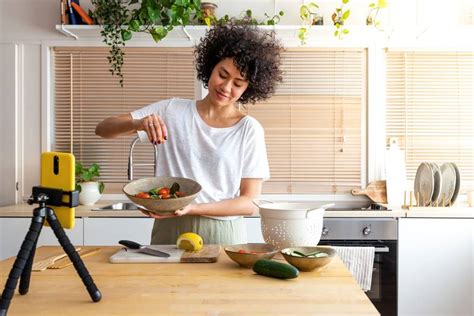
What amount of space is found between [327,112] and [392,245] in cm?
102

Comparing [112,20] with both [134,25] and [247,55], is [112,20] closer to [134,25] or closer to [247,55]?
[134,25]

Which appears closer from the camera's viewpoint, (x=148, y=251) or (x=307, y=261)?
(x=307, y=261)

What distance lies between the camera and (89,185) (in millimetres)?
3393

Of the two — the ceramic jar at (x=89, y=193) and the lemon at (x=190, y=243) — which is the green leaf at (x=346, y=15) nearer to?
the ceramic jar at (x=89, y=193)

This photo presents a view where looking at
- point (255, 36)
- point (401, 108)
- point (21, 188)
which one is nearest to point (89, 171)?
point (21, 188)

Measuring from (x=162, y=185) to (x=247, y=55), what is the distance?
0.55 metres

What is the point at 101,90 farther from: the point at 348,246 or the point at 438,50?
the point at 438,50

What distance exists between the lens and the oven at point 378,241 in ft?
9.99

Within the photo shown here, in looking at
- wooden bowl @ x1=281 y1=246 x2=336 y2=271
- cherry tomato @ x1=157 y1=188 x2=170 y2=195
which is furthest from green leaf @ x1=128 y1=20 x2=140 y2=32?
wooden bowl @ x1=281 y1=246 x2=336 y2=271

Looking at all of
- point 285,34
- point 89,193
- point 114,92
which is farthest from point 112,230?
point 285,34

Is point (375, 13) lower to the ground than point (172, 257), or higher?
higher

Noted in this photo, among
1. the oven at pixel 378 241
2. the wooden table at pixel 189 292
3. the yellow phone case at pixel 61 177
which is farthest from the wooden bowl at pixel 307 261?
the oven at pixel 378 241

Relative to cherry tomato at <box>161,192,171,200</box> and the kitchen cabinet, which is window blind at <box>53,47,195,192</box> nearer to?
the kitchen cabinet

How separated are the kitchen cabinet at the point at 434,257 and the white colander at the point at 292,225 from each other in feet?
5.34
